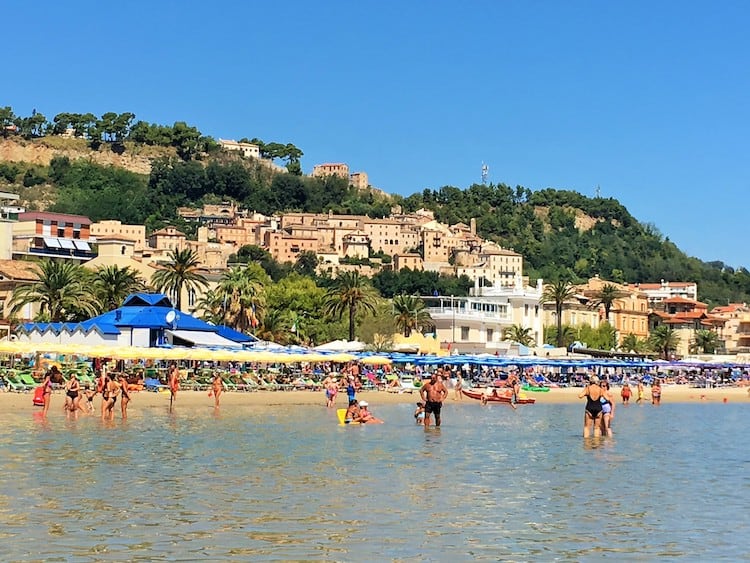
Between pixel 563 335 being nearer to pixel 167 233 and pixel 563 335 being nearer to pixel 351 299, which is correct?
pixel 351 299

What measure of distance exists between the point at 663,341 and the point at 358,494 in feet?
319

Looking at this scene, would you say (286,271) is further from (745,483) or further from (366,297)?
(745,483)

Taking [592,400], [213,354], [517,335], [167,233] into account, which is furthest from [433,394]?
[167,233]

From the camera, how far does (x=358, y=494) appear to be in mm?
16469

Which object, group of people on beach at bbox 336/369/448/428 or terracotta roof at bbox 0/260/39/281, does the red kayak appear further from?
terracotta roof at bbox 0/260/39/281

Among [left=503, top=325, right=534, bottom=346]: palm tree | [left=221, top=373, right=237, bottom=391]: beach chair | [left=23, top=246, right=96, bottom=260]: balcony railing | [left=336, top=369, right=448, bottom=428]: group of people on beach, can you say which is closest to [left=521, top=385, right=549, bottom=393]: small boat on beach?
[left=221, top=373, right=237, bottom=391]: beach chair

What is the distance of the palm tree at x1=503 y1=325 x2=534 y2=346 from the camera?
87.3m

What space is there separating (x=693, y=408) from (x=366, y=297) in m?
25.5

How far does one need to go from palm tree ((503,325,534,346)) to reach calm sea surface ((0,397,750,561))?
5743cm

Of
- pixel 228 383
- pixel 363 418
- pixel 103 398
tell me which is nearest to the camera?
pixel 103 398

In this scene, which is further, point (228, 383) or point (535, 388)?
point (535, 388)

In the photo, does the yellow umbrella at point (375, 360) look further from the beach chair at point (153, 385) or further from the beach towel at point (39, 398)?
the beach towel at point (39, 398)

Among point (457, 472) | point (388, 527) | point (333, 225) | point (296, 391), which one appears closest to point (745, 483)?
point (457, 472)

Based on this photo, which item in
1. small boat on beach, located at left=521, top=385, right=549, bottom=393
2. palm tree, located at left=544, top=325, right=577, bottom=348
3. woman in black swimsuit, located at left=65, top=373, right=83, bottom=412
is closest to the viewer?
woman in black swimsuit, located at left=65, top=373, right=83, bottom=412
